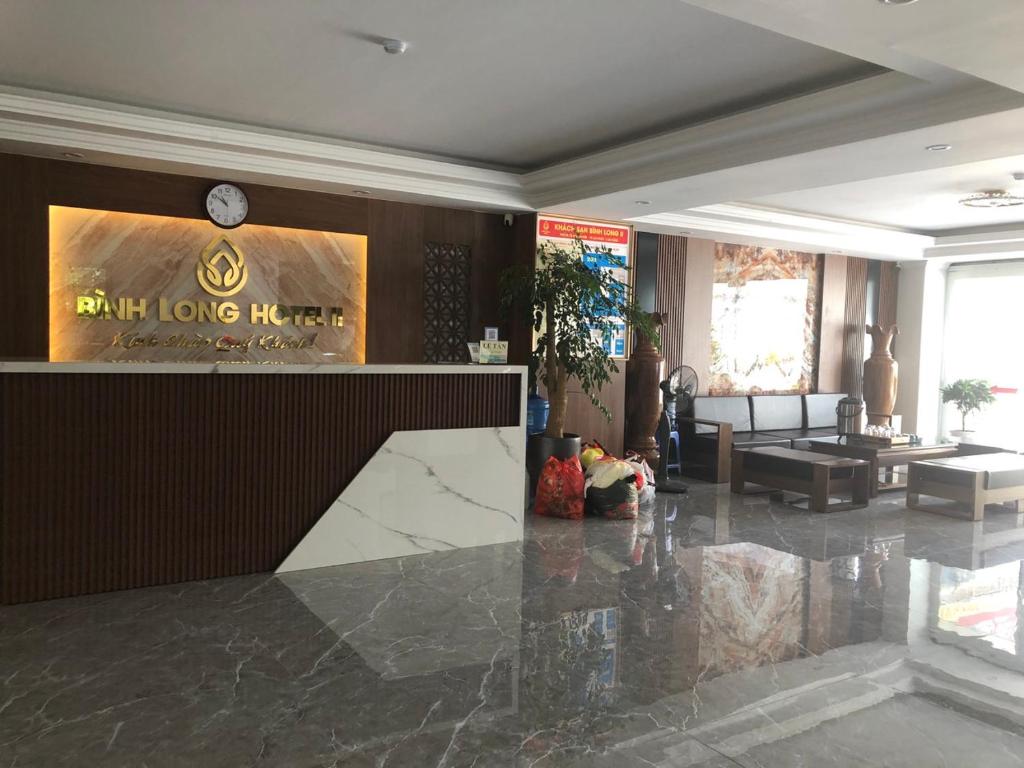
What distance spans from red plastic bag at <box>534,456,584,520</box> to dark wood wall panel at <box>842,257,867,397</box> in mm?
6004

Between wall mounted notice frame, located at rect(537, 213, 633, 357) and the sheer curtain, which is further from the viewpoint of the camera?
the sheer curtain

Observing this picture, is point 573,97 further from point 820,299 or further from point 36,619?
point 820,299

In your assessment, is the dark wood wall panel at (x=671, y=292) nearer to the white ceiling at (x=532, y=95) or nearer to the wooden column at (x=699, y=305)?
the wooden column at (x=699, y=305)

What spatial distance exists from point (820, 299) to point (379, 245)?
6.13 meters

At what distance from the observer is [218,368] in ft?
14.2

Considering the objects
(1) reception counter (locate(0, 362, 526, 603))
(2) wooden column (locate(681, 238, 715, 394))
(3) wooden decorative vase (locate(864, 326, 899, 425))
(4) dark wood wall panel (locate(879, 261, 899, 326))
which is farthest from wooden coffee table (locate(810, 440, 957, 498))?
(1) reception counter (locate(0, 362, 526, 603))

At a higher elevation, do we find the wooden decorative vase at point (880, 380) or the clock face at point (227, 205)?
the clock face at point (227, 205)

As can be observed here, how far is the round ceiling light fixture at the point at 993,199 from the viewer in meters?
7.23

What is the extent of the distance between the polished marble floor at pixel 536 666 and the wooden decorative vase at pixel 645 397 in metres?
2.59

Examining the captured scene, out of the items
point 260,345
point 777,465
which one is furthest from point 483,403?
point 777,465

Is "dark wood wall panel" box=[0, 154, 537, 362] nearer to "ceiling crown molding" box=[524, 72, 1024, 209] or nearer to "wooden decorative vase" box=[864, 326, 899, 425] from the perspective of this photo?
"ceiling crown molding" box=[524, 72, 1024, 209]

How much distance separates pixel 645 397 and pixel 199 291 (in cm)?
401

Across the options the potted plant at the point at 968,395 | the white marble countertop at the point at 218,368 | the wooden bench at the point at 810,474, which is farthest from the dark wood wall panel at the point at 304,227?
the potted plant at the point at 968,395

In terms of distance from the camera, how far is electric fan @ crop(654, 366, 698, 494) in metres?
7.84
